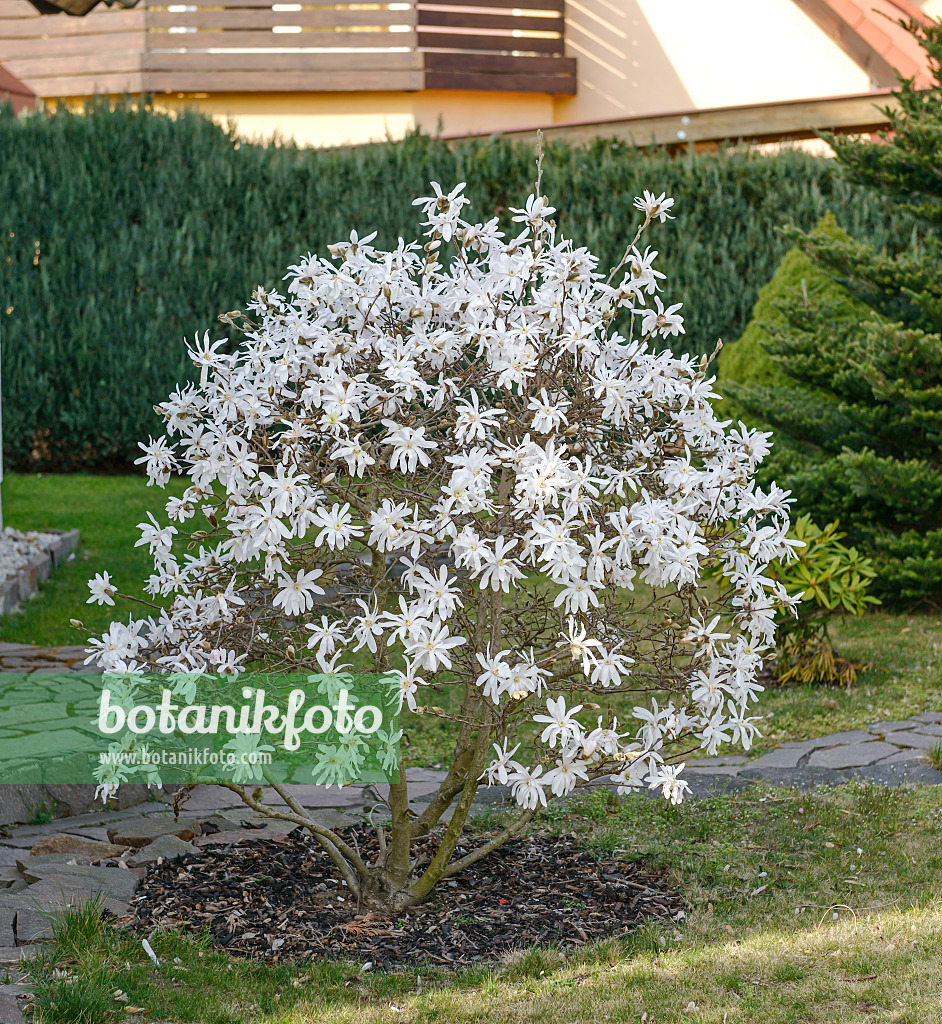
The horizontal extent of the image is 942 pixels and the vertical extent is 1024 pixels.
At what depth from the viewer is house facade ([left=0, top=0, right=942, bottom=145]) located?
13422 millimetres

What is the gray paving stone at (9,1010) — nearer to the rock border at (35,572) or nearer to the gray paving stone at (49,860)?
the gray paving stone at (49,860)

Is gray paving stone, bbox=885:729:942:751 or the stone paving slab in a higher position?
gray paving stone, bbox=885:729:942:751

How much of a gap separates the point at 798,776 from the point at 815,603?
1599mm

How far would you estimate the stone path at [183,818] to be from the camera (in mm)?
3189

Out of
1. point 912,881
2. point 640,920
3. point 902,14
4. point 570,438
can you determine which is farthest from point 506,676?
point 902,14

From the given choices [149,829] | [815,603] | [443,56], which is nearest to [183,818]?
[149,829]

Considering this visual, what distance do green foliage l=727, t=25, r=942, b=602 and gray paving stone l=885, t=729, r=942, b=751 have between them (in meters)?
2.03

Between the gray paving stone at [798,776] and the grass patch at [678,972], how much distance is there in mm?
694

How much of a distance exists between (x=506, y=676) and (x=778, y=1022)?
3.33 ft

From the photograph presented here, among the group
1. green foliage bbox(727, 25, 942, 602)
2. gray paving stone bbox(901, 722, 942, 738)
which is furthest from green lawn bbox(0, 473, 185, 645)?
green foliage bbox(727, 25, 942, 602)

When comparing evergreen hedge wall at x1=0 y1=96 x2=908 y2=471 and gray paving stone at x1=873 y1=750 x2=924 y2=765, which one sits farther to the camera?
evergreen hedge wall at x1=0 y1=96 x2=908 y2=471

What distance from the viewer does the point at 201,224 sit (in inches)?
412

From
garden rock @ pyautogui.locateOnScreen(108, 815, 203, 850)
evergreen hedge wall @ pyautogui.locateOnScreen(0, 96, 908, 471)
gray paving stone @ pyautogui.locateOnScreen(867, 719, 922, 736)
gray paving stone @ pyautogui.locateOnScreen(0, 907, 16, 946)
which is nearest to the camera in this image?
gray paving stone @ pyautogui.locateOnScreen(0, 907, 16, 946)

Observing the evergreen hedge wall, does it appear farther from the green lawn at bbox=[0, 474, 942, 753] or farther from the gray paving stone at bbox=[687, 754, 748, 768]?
the gray paving stone at bbox=[687, 754, 748, 768]
